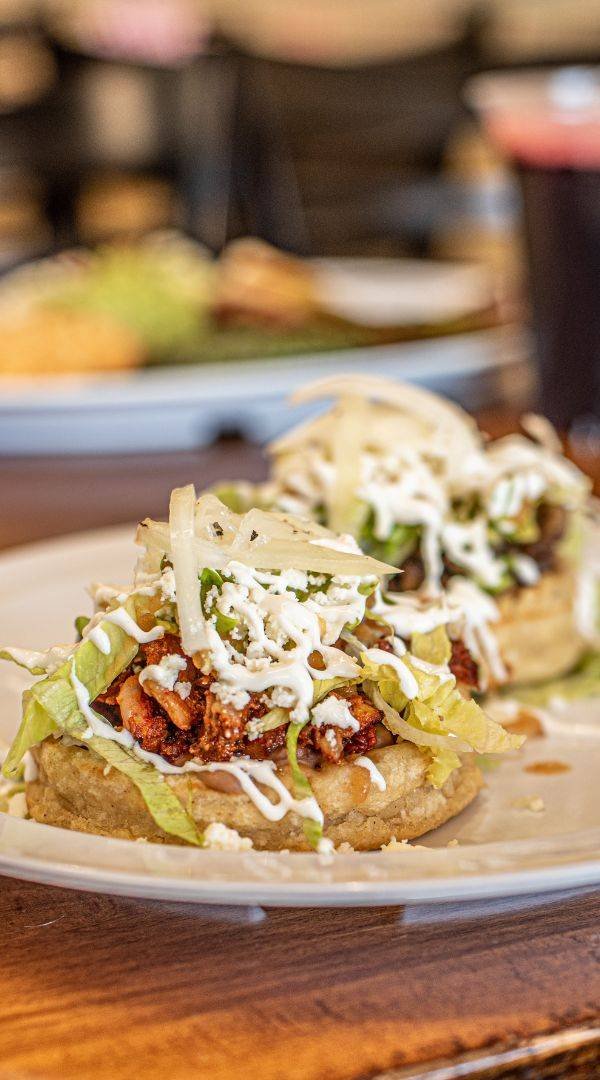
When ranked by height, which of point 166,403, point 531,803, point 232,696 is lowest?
point 166,403

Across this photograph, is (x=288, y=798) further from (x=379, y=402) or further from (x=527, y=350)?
(x=527, y=350)

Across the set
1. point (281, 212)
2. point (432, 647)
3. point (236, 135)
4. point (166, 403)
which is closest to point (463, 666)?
point (432, 647)

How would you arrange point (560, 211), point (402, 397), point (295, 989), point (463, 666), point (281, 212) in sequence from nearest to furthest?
1. point (295, 989)
2. point (463, 666)
3. point (402, 397)
4. point (560, 211)
5. point (281, 212)

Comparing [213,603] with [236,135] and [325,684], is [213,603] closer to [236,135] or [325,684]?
[325,684]

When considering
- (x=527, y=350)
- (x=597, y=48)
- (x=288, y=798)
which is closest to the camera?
(x=288, y=798)

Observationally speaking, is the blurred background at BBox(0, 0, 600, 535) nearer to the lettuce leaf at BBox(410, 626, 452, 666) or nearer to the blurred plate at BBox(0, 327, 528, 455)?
the blurred plate at BBox(0, 327, 528, 455)

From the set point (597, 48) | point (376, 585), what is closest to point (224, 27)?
point (597, 48)
